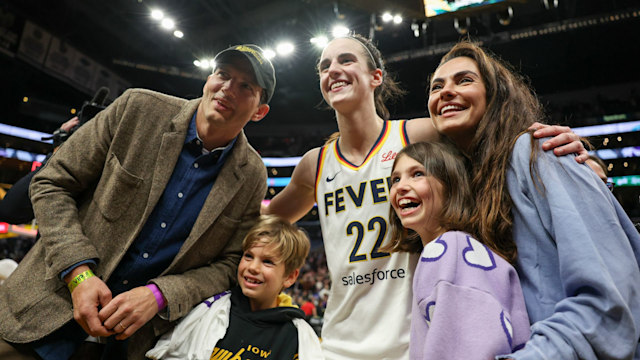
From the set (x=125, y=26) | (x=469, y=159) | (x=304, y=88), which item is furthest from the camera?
(x=304, y=88)

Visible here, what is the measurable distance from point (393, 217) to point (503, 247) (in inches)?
22.4

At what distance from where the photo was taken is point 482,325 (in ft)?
3.20

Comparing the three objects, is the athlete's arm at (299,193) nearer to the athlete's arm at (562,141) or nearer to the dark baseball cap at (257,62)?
the dark baseball cap at (257,62)

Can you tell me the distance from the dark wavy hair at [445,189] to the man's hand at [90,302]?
3.87ft

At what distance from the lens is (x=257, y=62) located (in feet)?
6.71

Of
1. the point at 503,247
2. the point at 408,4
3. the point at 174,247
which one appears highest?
the point at 408,4

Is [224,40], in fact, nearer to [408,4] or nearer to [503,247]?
[408,4]

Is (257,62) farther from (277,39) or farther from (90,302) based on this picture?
(277,39)

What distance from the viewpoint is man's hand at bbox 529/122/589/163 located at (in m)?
1.15

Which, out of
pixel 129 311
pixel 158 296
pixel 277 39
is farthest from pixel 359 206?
pixel 277 39

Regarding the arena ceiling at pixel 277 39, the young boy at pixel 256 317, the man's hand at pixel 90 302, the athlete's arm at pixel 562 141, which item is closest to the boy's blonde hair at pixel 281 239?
the young boy at pixel 256 317

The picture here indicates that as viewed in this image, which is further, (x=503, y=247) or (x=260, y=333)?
(x=260, y=333)

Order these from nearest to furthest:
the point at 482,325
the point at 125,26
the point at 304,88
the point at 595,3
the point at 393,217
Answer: the point at 482,325 < the point at 393,217 < the point at 595,3 < the point at 125,26 < the point at 304,88

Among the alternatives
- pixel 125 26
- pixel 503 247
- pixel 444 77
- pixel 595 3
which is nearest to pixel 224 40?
pixel 125 26
